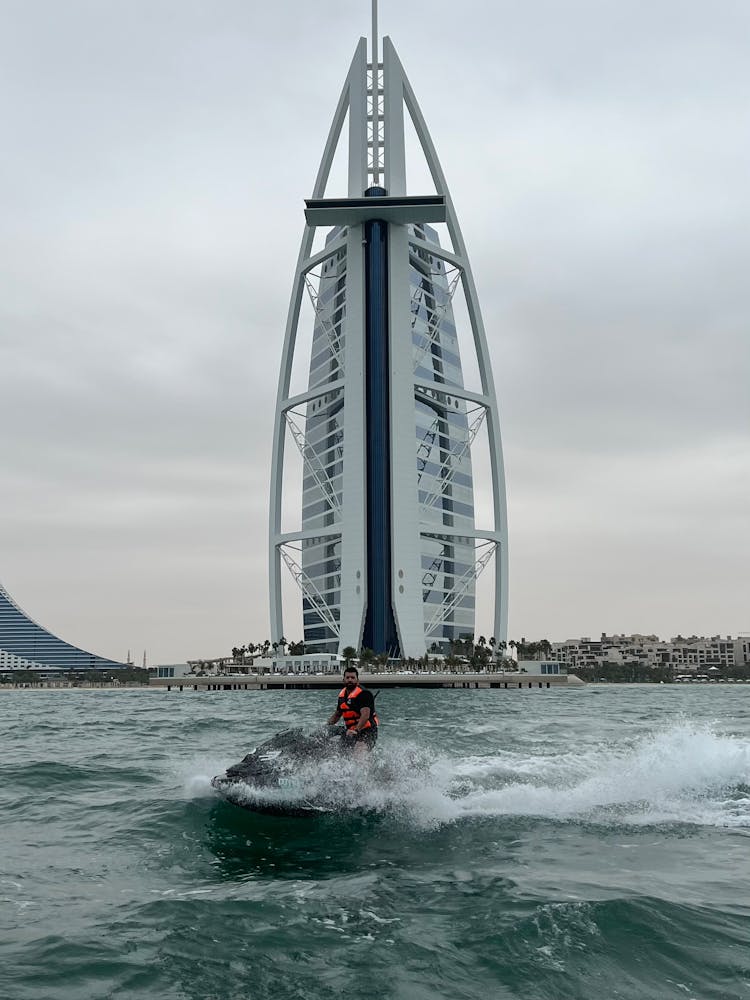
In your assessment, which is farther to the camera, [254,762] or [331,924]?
[254,762]

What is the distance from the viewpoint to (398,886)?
9.41 metres

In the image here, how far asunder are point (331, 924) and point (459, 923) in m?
1.13

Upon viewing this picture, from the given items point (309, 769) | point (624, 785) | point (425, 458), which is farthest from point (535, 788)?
point (425, 458)

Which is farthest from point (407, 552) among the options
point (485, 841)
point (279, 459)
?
point (485, 841)

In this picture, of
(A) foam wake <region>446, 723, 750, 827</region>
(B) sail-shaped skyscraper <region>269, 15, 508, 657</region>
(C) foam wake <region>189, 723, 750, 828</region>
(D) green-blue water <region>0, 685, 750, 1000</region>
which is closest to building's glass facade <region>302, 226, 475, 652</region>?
(B) sail-shaped skyscraper <region>269, 15, 508, 657</region>

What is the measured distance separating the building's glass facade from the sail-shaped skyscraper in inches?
13.0

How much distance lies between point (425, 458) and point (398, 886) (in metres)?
118

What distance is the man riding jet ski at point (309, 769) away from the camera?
12.6 m

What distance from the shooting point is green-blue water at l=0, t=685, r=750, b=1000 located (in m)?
7.04

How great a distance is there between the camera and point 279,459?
4783 inches

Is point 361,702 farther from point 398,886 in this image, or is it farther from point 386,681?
point 386,681

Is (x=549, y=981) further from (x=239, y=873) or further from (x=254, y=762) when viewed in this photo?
(x=254, y=762)

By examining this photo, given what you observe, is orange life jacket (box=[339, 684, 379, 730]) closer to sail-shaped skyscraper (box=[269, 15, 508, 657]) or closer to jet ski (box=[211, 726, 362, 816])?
jet ski (box=[211, 726, 362, 816])

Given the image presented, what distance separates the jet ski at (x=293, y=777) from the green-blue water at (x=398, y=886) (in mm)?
216
